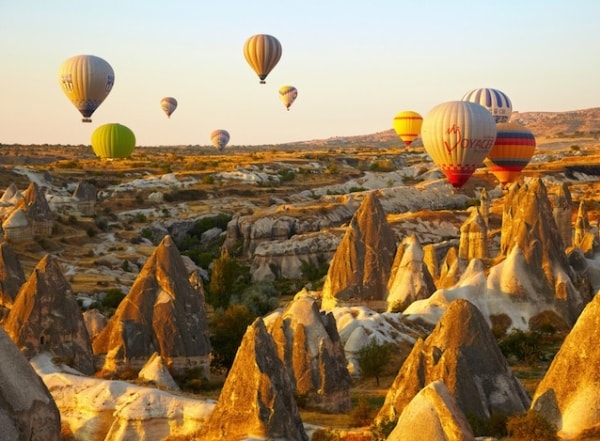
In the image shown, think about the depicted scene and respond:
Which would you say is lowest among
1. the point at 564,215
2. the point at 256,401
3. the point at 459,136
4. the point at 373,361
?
the point at 373,361

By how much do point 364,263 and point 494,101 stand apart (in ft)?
163

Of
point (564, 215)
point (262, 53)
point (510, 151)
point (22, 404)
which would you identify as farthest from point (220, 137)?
point (22, 404)

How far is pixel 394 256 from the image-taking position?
1763 inches

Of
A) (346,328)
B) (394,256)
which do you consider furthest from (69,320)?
(394,256)

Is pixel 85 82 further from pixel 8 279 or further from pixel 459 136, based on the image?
pixel 8 279

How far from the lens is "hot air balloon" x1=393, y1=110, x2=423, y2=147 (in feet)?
404

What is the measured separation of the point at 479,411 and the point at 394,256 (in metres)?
24.5

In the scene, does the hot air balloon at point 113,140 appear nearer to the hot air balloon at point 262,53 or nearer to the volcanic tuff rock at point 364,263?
the hot air balloon at point 262,53

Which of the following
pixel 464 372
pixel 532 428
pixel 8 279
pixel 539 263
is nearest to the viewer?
pixel 532 428

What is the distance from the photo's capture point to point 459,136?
60938mm

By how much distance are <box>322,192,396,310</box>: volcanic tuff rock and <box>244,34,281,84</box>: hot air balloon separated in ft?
147

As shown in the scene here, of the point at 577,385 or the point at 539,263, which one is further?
the point at 539,263

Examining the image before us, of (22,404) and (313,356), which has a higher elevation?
(22,404)

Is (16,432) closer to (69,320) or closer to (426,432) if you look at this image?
(426,432)
